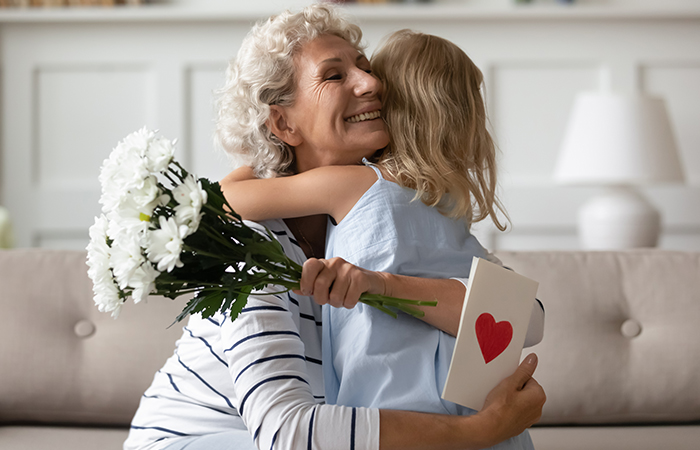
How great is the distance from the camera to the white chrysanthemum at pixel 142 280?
23.6 inches

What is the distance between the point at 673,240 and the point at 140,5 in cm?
239

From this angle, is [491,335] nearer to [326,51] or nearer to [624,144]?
[326,51]

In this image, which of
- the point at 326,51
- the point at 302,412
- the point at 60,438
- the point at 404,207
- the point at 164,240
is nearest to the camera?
the point at 164,240

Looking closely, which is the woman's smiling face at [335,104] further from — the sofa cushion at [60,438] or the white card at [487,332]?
the sofa cushion at [60,438]

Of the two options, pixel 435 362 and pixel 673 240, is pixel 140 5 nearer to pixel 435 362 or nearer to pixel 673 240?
pixel 435 362

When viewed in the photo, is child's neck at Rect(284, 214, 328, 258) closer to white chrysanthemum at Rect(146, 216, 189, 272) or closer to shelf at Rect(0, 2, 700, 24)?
white chrysanthemum at Rect(146, 216, 189, 272)

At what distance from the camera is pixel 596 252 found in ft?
4.89

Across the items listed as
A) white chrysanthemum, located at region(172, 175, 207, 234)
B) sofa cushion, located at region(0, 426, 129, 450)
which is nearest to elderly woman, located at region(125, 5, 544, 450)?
white chrysanthemum, located at region(172, 175, 207, 234)

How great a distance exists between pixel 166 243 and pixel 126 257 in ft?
0.16

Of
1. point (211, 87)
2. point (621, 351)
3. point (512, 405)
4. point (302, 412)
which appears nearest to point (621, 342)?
point (621, 351)

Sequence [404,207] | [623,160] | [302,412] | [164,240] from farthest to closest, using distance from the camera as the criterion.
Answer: [623,160] < [404,207] < [302,412] < [164,240]

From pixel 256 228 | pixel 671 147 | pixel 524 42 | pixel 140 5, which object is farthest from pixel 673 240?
pixel 140 5

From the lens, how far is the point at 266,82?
945 millimetres

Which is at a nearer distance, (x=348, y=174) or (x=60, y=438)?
(x=348, y=174)
